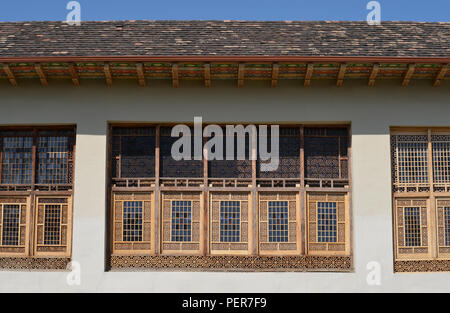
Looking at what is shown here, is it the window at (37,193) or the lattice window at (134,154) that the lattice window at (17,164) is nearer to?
the window at (37,193)

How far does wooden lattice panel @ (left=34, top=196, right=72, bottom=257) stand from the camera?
9.74 metres

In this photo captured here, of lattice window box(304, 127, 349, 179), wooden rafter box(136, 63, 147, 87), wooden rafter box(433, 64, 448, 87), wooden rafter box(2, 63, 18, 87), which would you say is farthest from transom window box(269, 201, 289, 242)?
wooden rafter box(2, 63, 18, 87)

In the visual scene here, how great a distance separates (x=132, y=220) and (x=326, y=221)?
11.7ft

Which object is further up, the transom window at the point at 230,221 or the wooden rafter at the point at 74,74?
the wooden rafter at the point at 74,74

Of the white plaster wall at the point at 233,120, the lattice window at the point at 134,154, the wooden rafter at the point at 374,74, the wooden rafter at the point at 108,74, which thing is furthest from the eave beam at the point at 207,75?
the wooden rafter at the point at 374,74

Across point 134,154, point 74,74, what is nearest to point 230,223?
point 134,154

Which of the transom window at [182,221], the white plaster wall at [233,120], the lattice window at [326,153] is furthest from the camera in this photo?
the lattice window at [326,153]

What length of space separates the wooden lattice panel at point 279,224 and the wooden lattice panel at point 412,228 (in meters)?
1.84

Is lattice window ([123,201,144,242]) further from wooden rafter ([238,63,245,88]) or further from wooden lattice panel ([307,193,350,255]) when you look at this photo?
wooden lattice panel ([307,193,350,255])

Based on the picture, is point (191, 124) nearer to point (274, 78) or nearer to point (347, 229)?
point (274, 78)

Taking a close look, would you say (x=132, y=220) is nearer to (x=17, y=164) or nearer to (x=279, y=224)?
(x=17, y=164)

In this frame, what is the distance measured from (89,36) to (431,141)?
22.6 ft

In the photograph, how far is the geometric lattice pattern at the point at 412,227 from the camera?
9.73 metres
